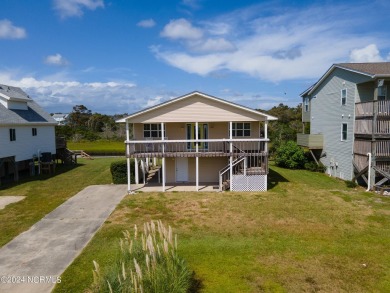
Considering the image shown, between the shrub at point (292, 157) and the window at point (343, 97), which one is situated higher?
the window at point (343, 97)

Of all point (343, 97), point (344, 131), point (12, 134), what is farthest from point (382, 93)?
point (12, 134)

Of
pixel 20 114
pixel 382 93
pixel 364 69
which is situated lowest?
pixel 20 114

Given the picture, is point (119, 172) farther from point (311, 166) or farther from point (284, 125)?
point (284, 125)

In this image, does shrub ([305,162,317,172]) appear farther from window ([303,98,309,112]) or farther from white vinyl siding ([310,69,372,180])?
window ([303,98,309,112])

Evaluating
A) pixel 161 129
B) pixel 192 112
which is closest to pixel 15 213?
pixel 161 129

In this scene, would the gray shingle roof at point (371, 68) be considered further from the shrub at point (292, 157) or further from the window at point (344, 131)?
the shrub at point (292, 157)

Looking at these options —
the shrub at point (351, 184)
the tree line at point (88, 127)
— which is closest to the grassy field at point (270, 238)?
the shrub at point (351, 184)
